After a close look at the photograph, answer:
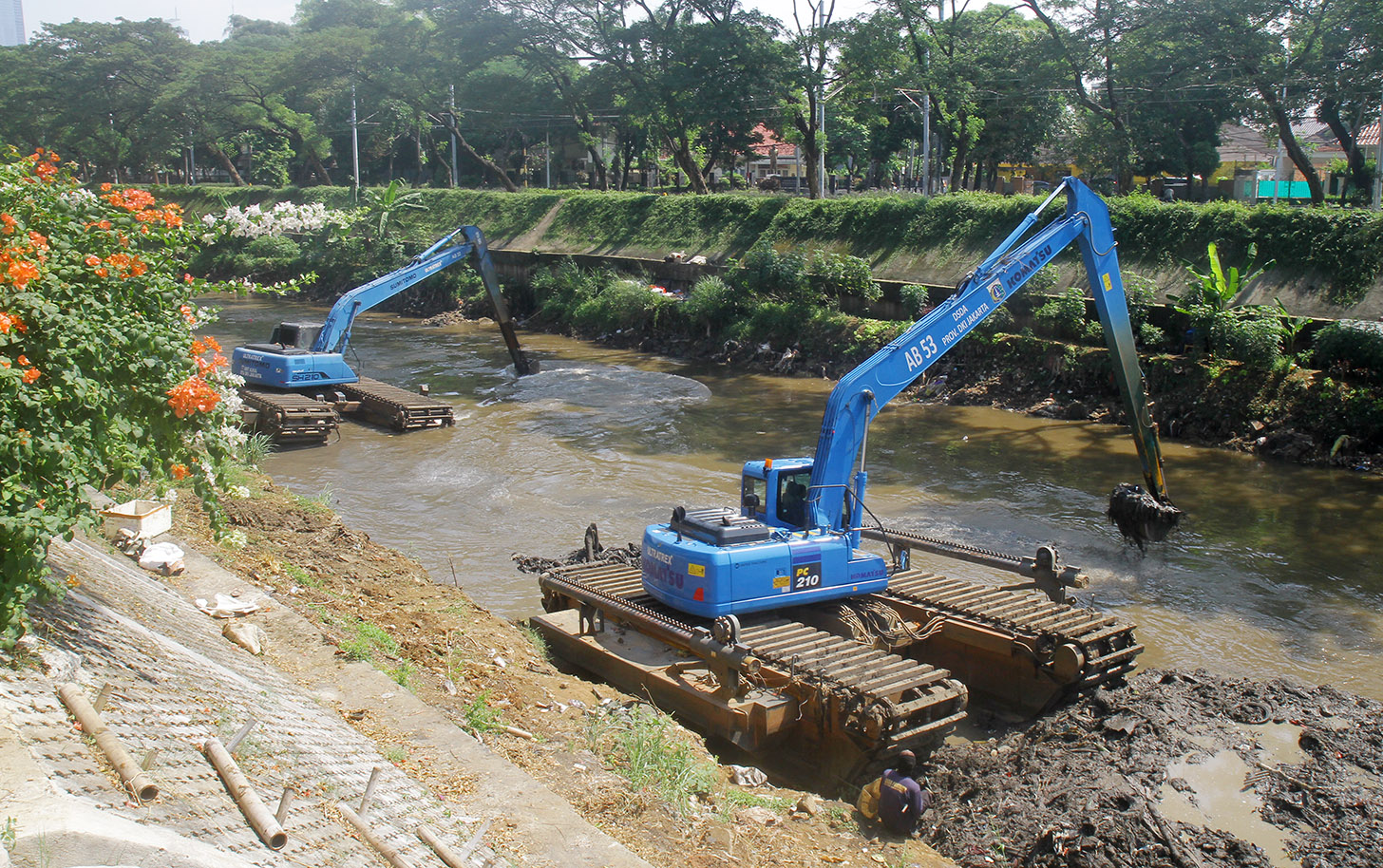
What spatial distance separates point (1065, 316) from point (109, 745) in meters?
22.2

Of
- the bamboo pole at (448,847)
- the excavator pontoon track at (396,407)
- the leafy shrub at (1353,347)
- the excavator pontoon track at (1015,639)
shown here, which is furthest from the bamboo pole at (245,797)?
the leafy shrub at (1353,347)

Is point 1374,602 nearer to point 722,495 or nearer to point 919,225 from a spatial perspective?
point 722,495

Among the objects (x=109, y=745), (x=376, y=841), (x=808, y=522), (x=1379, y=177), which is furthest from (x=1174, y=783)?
(x=1379, y=177)

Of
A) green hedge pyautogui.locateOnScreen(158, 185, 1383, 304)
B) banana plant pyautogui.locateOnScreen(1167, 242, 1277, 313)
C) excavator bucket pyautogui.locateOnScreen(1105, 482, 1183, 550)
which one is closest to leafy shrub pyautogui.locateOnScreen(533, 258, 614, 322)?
green hedge pyautogui.locateOnScreen(158, 185, 1383, 304)

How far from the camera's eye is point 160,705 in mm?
5625

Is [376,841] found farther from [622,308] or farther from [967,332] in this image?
[622,308]

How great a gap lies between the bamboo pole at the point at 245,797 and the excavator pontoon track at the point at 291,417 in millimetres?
15016

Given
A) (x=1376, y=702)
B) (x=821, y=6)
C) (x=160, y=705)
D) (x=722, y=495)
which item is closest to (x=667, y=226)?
(x=821, y=6)

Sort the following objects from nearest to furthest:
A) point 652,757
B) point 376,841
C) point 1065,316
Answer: point 376,841, point 652,757, point 1065,316

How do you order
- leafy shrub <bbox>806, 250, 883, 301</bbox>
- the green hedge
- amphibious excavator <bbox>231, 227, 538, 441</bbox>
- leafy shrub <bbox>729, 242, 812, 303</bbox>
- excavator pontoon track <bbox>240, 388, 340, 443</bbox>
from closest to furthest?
1. excavator pontoon track <bbox>240, 388, 340, 443</bbox>
2. amphibious excavator <bbox>231, 227, 538, 441</bbox>
3. the green hedge
4. leafy shrub <bbox>806, 250, 883, 301</bbox>
5. leafy shrub <bbox>729, 242, 812, 303</bbox>

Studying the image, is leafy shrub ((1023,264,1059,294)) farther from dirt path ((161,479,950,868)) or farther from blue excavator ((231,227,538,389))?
dirt path ((161,479,950,868))

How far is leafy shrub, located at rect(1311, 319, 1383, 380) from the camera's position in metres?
A: 18.6

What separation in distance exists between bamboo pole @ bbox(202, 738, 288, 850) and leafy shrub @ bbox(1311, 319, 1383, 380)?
781 inches

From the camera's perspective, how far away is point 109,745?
484 cm
